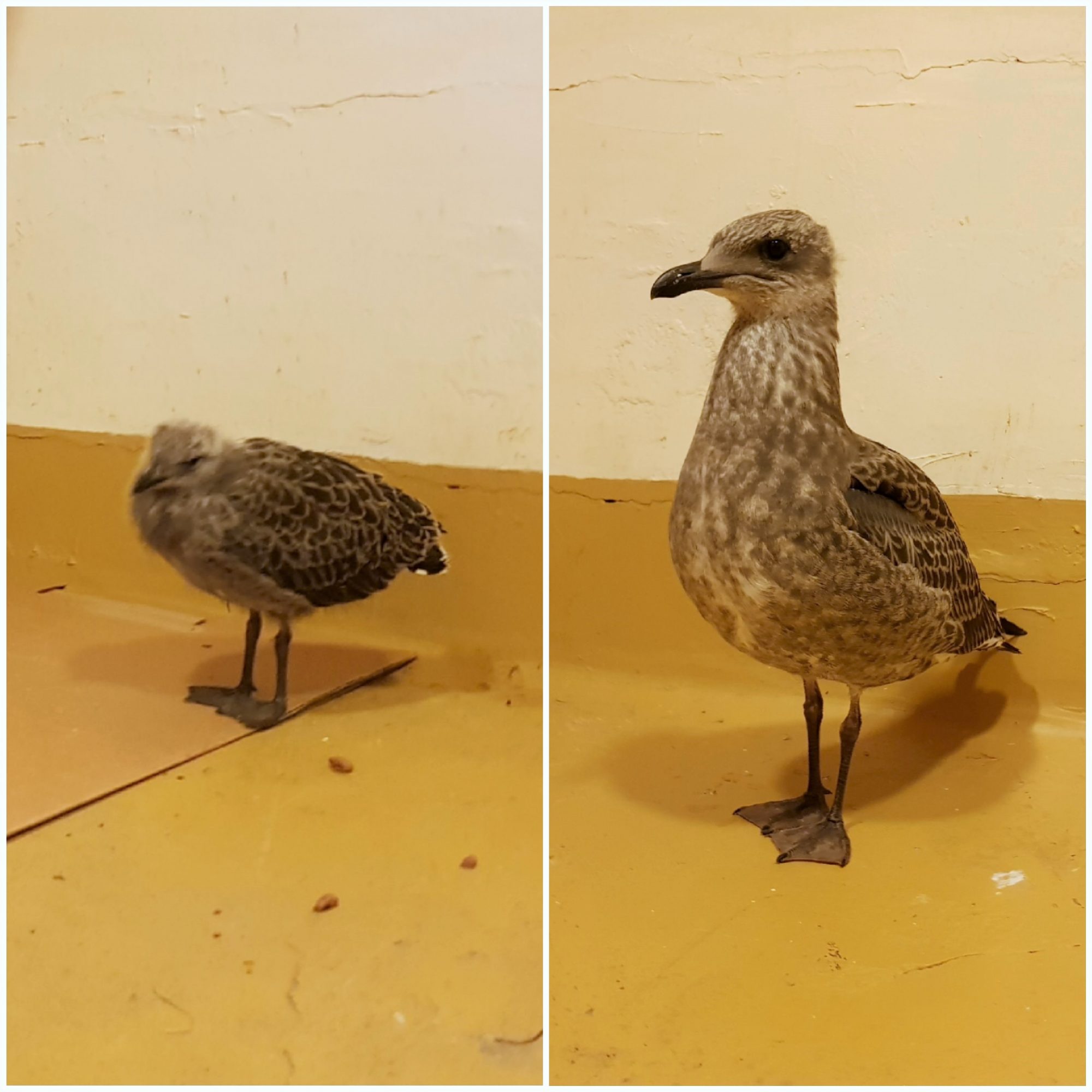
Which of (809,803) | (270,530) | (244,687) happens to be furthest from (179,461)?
(809,803)

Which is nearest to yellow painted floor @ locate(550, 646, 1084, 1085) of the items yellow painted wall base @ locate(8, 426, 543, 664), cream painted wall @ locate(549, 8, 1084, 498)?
yellow painted wall base @ locate(8, 426, 543, 664)

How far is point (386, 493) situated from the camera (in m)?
1.53

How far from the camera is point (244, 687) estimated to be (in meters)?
1.51

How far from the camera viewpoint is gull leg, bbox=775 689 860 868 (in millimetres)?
1199

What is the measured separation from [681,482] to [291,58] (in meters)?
0.88

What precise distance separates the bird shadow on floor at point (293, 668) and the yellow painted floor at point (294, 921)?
0.39 ft

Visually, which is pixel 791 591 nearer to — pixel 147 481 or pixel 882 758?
pixel 882 758

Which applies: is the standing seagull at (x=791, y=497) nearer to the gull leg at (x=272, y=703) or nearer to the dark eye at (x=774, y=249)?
the dark eye at (x=774, y=249)

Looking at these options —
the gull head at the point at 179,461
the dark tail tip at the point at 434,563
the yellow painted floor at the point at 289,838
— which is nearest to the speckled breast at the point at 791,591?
the yellow painted floor at the point at 289,838

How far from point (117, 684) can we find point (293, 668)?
26 centimetres

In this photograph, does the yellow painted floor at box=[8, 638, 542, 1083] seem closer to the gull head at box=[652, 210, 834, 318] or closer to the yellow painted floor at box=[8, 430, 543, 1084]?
the yellow painted floor at box=[8, 430, 543, 1084]

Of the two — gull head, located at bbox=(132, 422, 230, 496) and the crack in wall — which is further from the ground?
the crack in wall

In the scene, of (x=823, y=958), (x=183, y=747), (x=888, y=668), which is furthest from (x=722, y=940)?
(x=183, y=747)

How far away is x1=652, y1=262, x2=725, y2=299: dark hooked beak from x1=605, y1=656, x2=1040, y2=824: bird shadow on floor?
657 mm
